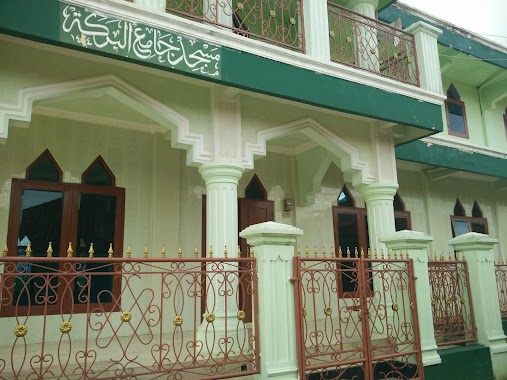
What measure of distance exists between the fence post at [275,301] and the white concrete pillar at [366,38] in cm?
326

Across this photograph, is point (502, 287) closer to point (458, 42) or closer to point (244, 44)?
point (458, 42)

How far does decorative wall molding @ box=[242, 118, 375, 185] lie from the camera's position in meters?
5.33

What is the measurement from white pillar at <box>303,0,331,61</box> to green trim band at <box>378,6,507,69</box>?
317cm

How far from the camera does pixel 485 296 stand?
573cm

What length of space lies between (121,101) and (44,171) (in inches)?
69.8

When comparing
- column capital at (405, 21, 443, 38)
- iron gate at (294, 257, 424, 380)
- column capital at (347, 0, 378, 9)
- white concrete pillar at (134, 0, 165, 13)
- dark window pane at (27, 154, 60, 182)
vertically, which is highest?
column capital at (347, 0, 378, 9)

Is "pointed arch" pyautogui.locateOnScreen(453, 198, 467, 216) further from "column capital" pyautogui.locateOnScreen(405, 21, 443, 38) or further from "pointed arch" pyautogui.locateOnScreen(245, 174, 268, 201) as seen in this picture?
"pointed arch" pyautogui.locateOnScreen(245, 174, 268, 201)

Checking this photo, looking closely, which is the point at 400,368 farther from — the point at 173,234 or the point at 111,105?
the point at 111,105

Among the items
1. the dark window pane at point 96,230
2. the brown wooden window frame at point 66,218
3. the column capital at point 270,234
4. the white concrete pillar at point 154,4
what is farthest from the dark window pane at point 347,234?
the white concrete pillar at point 154,4

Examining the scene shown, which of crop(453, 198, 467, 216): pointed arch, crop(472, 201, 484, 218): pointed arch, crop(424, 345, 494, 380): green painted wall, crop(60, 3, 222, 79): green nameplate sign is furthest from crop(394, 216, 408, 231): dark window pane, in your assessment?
crop(60, 3, 222, 79): green nameplate sign

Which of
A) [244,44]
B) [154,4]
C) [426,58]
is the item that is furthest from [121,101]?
[426,58]

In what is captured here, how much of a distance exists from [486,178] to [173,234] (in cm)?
780

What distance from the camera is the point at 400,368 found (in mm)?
4711

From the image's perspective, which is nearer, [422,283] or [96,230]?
[422,283]
